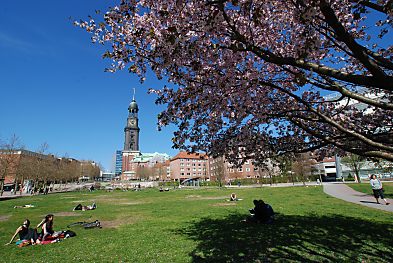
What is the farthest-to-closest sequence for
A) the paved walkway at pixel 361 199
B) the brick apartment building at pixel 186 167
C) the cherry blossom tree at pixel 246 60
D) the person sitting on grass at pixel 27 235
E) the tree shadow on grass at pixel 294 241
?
the brick apartment building at pixel 186 167, the paved walkway at pixel 361 199, the person sitting on grass at pixel 27 235, the tree shadow on grass at pixel 294 241, the cherry blossom tree at pixel 246 60

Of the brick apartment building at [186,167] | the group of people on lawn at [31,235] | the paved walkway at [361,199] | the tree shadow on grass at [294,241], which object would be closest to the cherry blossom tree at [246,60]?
the tree shadow on grass at [294,241]

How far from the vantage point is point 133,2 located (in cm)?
500

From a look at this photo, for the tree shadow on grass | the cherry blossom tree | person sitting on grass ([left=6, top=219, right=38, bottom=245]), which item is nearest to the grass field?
the tree shadow on grass

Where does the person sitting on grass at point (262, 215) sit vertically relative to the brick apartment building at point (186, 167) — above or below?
below

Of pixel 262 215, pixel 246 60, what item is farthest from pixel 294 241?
pixel 246 60

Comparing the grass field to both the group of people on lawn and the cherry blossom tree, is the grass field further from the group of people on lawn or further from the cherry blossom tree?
the cherry blossom tree

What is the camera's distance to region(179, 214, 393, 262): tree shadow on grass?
7141 mm

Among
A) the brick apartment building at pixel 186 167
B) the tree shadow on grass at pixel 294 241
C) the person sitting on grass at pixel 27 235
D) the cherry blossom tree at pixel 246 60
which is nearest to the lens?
the cherry blossom tree at pixel 246 60

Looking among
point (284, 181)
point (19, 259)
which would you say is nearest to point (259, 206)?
point (19, 259)

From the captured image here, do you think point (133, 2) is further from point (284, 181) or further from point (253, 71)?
point (284, 181)

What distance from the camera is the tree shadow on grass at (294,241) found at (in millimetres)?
7141

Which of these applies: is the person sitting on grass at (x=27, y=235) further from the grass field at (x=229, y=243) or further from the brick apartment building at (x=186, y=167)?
the brick apartment building at (x=186, y=167)

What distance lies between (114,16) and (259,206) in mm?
10847

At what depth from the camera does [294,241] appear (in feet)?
28.7
